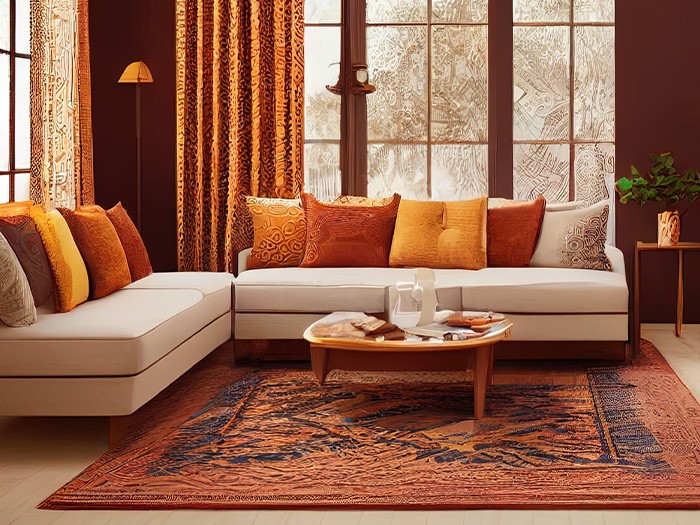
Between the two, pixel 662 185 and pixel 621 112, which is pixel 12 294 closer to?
pixel 662 185

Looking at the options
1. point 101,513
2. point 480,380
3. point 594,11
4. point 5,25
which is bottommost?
point 101,513

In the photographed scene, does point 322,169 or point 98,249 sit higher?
point 322,169

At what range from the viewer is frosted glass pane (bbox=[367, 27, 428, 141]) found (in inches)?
261

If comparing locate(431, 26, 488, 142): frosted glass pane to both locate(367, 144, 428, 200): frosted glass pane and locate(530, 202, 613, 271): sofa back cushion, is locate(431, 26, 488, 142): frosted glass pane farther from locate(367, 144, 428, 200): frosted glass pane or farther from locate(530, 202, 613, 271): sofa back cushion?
locate(530, 202, 613, 271): sofa back cushion

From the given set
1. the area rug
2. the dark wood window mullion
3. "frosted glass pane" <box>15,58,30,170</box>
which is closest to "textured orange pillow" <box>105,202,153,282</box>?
the area rug

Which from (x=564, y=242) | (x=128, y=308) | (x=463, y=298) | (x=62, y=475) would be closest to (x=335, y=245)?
(x=463, y=298)

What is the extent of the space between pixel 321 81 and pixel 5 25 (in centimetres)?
209

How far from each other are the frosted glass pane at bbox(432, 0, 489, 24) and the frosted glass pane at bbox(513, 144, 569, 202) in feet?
2.93

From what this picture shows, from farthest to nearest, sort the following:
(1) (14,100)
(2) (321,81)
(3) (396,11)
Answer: (2) (321,81), (3) (396,11), (1) (14,100)

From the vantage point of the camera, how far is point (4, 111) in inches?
224

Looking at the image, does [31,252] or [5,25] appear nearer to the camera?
[31,252]

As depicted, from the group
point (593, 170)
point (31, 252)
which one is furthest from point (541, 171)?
point (31, 252)

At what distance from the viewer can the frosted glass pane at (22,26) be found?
5.79 meters

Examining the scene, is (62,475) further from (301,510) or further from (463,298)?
(463,298)
